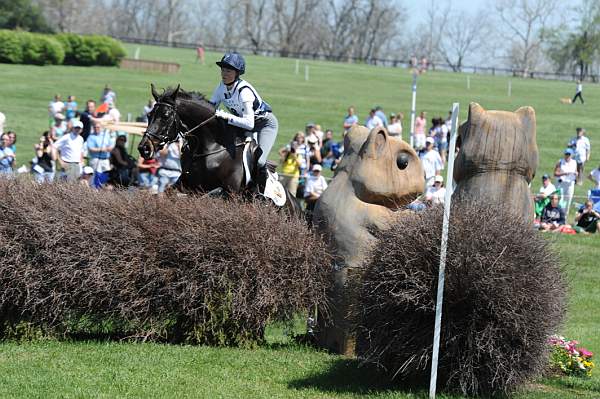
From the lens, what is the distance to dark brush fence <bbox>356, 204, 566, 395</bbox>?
7.16 metres

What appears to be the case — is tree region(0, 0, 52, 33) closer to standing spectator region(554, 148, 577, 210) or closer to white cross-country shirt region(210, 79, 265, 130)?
standing spectator region(554, 148, 577, 210)

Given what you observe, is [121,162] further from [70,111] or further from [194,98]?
[70,111]

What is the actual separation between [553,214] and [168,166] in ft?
29.7

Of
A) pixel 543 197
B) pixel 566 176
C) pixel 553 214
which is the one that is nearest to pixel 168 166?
pixel 543 197

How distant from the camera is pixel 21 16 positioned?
7462 cm

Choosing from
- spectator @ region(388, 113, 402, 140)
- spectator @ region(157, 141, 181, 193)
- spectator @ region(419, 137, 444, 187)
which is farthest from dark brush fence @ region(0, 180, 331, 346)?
spectator @ region(388, 113, 402, 140)

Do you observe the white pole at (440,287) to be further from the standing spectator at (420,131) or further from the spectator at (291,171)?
the standing spectator at (420,131)

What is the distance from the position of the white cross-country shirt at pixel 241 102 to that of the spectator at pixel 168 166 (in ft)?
33.9

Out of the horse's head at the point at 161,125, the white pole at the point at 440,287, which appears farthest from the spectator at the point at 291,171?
the white pole at the point at 440,287

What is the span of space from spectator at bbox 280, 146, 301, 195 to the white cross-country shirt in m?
11.4

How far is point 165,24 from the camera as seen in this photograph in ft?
458

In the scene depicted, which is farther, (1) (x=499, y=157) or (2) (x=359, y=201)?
(2) (x=359, y=201)

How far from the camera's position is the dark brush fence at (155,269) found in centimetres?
896

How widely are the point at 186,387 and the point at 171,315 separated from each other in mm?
1574
